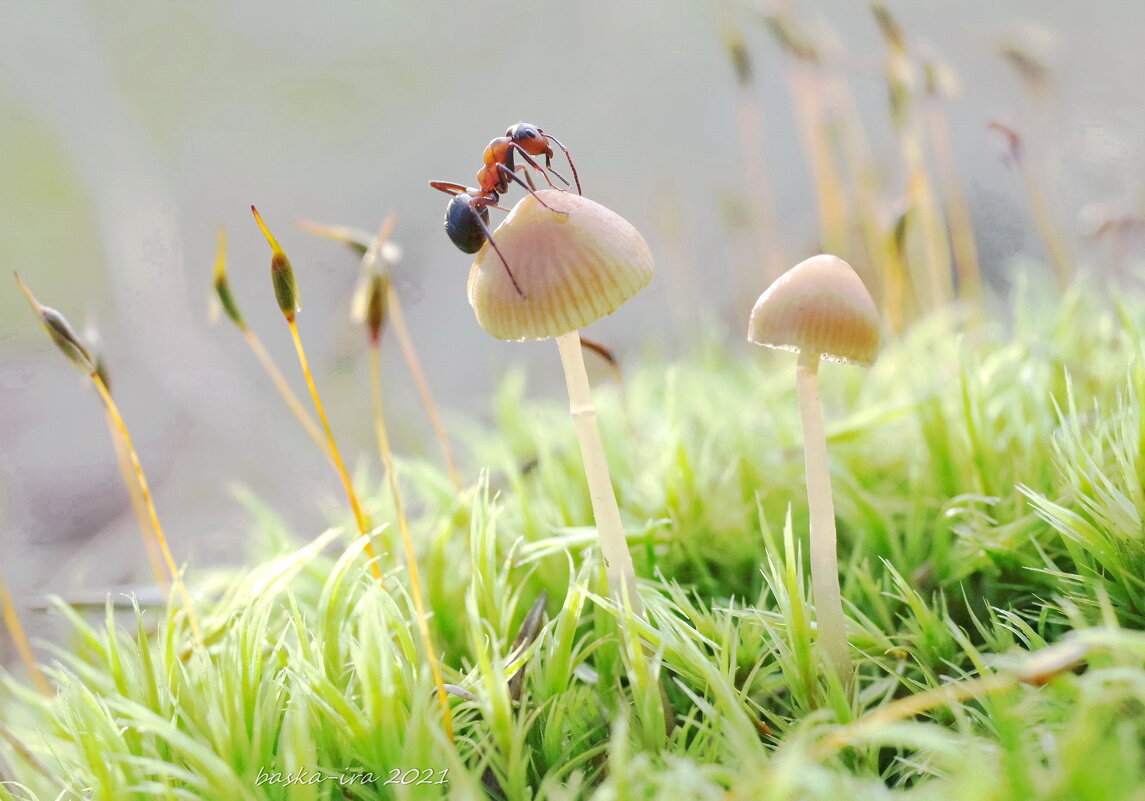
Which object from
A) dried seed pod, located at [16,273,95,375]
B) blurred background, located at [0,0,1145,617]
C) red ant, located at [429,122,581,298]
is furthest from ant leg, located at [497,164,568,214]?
blurred background, located at [0,0,1145,617]

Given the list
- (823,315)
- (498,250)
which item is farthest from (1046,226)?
(498,250)

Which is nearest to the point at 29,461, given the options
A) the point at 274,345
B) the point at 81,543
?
the point at 81,543

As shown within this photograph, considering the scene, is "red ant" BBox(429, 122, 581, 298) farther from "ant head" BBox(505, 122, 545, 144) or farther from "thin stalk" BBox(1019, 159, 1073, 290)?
"thin stalk" BBox(1019, 159, 1073, 290)

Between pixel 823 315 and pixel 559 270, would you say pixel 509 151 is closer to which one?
pixel 559 270

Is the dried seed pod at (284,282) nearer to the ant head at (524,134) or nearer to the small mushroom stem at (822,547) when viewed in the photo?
the ant head at (524,134)

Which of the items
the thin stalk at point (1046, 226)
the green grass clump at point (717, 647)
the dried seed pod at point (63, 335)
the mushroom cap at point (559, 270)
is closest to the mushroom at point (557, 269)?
the mushroom cap at point (559, 270)

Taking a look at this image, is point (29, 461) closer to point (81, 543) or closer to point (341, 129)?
point (81, 543)
